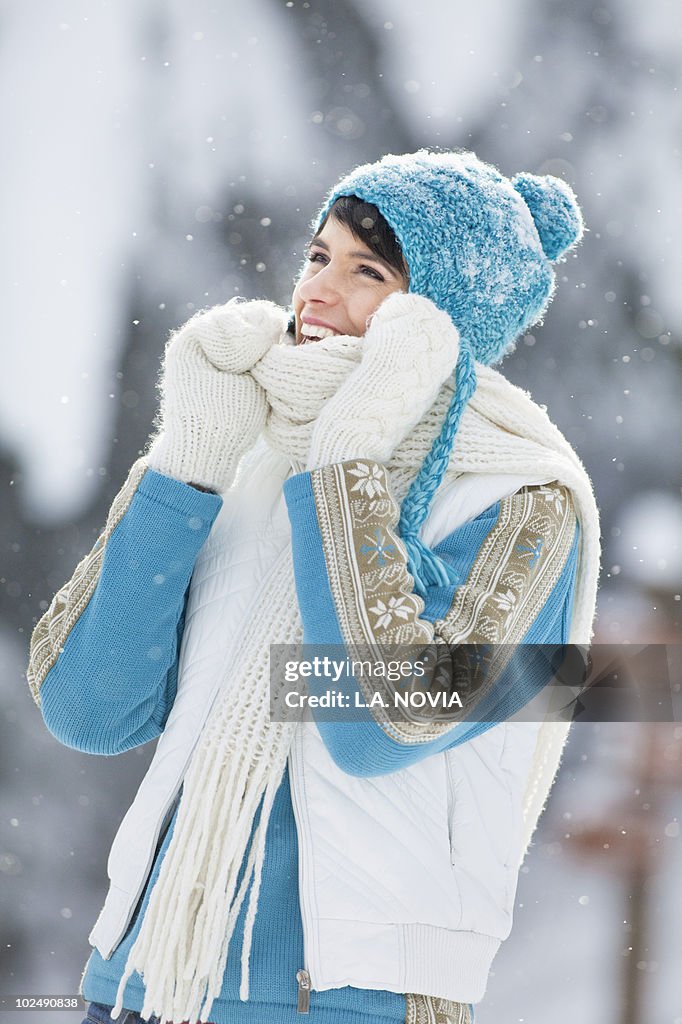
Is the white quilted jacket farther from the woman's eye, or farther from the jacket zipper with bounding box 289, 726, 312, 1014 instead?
the woman's eye

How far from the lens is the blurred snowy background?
3.74 meters

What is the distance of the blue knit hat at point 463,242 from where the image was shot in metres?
1.36

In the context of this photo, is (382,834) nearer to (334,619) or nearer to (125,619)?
(334,619)

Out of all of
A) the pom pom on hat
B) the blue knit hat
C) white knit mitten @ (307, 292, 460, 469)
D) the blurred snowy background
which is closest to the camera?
white knit mitten @ (307, 292, 460, 469)

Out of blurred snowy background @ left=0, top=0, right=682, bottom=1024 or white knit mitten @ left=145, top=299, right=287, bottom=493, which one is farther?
blurred snowy background @ left=0, top=0, right=682, bottom=1024

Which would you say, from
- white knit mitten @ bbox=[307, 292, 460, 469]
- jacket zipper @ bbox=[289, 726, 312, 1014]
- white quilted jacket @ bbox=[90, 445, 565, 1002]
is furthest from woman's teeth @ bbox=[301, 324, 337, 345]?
jacket zipper @ bbox=[289, 726, 312, 1014]

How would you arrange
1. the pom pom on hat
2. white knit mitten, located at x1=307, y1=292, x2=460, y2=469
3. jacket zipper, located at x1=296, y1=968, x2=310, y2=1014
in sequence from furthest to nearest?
the pom pom on hat → white knit mitten, located at x1=307, y1=292, x2=460, y2=469 → jacket zipper, located at x1=296, y1=968, x2=310, y2=1014

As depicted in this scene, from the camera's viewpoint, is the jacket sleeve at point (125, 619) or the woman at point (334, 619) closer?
the woman at point (334, 619)

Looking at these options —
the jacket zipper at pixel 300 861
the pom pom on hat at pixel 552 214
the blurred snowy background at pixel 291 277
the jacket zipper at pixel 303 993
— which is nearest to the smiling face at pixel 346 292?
the pom pom on hat at pixel 552 214

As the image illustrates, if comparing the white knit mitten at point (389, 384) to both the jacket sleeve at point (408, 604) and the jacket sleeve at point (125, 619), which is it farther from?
the jacket sleeve at point (125, 619)

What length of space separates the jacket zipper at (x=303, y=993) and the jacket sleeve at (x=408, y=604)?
20 centimetres

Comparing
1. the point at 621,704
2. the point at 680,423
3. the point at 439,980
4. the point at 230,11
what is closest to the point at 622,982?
the point at 621,704

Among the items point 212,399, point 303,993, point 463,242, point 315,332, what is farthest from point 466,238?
point 303,993

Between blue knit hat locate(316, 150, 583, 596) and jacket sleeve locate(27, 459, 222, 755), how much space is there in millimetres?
300
